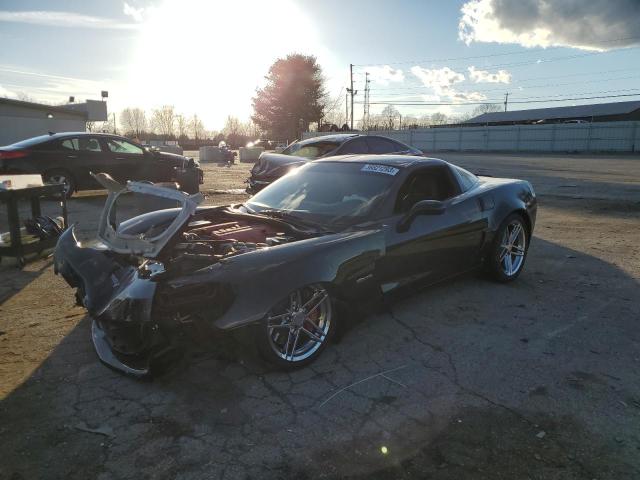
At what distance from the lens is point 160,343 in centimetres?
280

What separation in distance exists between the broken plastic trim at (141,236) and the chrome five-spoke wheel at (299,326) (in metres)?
0.78

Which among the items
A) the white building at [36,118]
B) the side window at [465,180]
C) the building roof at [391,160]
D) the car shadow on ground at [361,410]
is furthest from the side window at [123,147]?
the white building at [36,118]

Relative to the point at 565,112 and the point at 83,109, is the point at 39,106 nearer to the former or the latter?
the point at 83,109

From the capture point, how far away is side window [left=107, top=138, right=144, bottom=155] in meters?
11.7

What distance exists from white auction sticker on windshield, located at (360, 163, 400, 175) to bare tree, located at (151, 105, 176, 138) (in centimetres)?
10611

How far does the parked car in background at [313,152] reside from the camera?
966 centimetres

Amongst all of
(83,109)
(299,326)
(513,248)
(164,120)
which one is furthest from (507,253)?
(164,120)

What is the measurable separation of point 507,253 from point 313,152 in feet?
20.0

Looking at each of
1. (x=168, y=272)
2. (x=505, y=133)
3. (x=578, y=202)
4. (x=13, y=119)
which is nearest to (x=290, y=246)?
(x=168, y=272)

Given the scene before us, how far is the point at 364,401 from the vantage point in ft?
9.43

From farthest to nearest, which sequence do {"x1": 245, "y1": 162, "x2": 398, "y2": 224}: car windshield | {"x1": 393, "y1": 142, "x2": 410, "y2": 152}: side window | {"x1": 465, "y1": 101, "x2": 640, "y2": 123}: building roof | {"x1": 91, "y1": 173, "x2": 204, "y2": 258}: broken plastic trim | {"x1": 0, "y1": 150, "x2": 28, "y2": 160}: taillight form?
{"x1": 465, "y1": 101, "x2": 640, "y2": 123}: building roof
{"x1": 393, "y1": 142, "x2": 410, "y2": 152}: side window
{"x1": 0, "y1": 150, "x2": 28, "y2": 160}: taillight
{"x1": 245, "y1": 162, "x2": 398, "y2": 224}: car windshield
{"x1": 91, "y1": 173, "x2": 204, "y2": 258}: broken plastic trim

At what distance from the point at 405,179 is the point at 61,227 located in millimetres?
4867

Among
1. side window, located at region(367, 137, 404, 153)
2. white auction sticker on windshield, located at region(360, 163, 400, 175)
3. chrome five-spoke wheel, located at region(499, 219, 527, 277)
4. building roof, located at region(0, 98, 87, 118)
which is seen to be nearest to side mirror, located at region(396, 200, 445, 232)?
white auction sticker on windshield, located at region(360, 163, 400, 175)

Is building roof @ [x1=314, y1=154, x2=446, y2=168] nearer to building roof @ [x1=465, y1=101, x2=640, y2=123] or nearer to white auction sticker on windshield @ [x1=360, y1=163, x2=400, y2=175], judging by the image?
white auction sticker on windshield @ [x1=360, y1=163, x2=400, y2=175]
